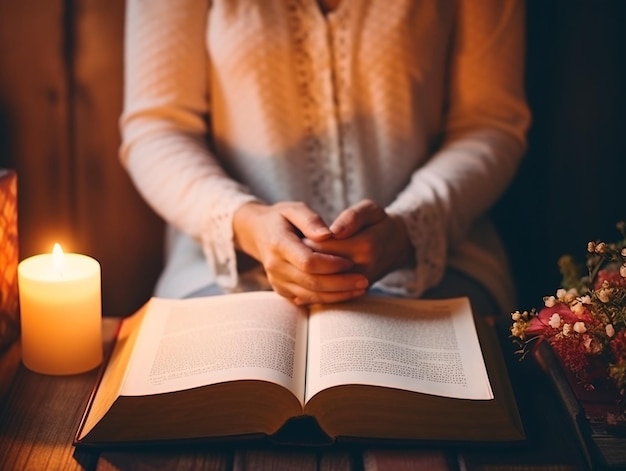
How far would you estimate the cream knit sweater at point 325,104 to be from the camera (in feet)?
4.39

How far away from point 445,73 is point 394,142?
6.6 inches

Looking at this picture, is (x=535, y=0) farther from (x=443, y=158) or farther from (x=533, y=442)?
(x=533, y=442)

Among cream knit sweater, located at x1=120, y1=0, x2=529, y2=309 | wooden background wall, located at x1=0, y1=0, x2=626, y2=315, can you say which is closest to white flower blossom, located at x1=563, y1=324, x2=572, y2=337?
cream knit sweater, located at x1=120, y1=0, x2=529, y2=309

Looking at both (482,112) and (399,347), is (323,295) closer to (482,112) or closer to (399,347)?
(399,347)

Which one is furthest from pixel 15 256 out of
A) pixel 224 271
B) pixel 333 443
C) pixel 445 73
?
pixel 445 73

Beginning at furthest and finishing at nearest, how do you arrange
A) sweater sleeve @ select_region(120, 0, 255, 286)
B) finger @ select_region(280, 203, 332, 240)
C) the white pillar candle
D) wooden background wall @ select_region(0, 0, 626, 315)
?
wooden background wall @ select_region(0, 0, 626, 315)
sweater sleeve @ select_region(120, 0, 255, 286)
finger @ select_region(280, 203, 332, 240)
the white pillar candle

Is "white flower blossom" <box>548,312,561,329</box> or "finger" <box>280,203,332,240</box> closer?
"white flower blossom" <box>548,312,561,329</box>

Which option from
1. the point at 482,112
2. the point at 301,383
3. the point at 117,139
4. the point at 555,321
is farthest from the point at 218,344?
the point at 117,139

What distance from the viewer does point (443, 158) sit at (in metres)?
1.36

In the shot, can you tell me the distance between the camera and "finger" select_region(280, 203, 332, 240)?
1083 mm

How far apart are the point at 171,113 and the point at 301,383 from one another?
620mm

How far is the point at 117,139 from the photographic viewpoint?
162cm

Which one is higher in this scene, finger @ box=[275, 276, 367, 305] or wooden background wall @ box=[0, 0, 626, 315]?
finger @ box=[275, 276, 367, 305]

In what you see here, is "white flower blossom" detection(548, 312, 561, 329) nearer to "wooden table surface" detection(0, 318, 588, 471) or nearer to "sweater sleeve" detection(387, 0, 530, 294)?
"wooden table surface" detection(0, 318, 588, 471)
